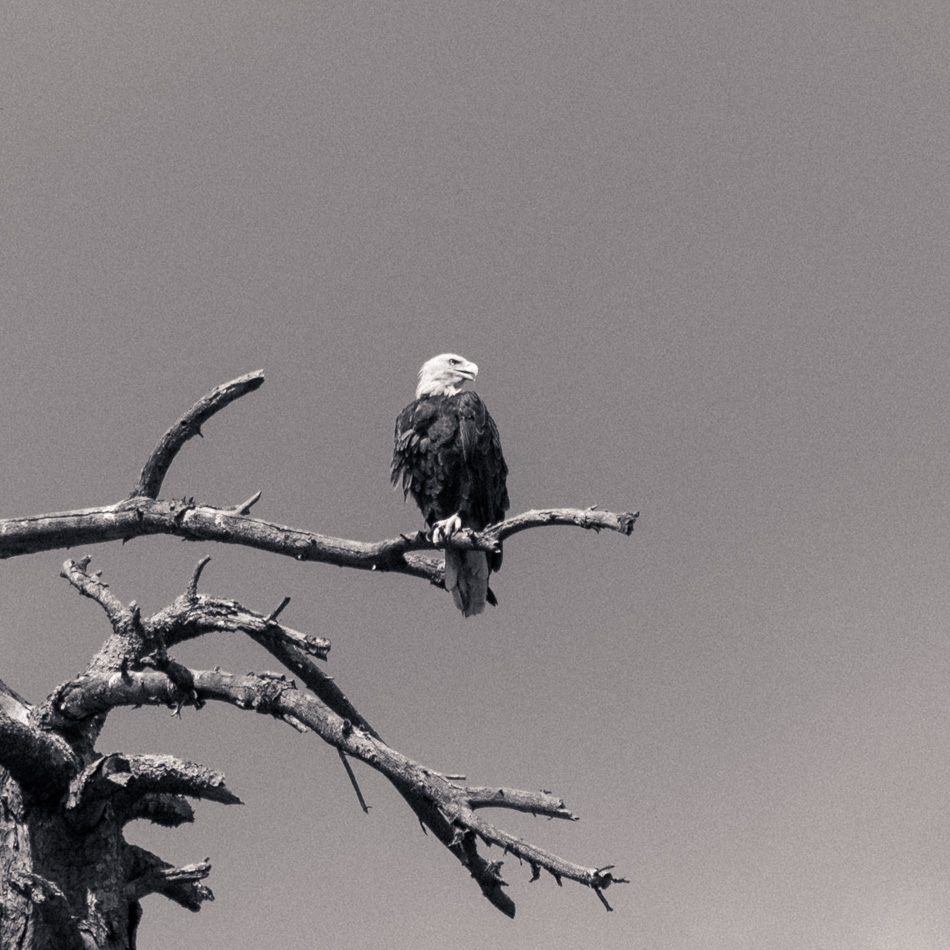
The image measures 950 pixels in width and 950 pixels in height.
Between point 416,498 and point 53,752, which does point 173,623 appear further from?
point 416,498

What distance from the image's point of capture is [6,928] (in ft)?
20.2

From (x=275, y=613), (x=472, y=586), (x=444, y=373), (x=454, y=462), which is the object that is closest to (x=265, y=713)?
(x=275, y=613)

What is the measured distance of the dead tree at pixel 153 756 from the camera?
5.82 m

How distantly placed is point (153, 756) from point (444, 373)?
5.58 meters

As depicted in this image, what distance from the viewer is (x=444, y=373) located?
11.2m

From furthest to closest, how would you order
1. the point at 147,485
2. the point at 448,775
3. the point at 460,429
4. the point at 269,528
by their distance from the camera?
1. the point at 460,429
2. the point at 147,485
3. the point at 269,528
4. the point at 448,775

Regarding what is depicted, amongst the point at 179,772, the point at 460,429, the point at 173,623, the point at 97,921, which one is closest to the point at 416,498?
the point at 460,429

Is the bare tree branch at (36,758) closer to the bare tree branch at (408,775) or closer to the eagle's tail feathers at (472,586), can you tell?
the bare tree branch at (408,775)

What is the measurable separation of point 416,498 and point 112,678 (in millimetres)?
3928

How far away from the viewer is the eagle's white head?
11.0 m

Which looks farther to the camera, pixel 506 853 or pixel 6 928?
pixel 6 928

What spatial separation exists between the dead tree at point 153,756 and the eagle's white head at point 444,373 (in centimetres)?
431

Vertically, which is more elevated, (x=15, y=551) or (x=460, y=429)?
(x=460, y=429)

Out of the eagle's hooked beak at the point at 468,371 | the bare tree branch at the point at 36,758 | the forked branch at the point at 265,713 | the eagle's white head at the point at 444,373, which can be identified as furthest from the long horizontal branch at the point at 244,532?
the eagle's hooked beak at the point at 468,371
